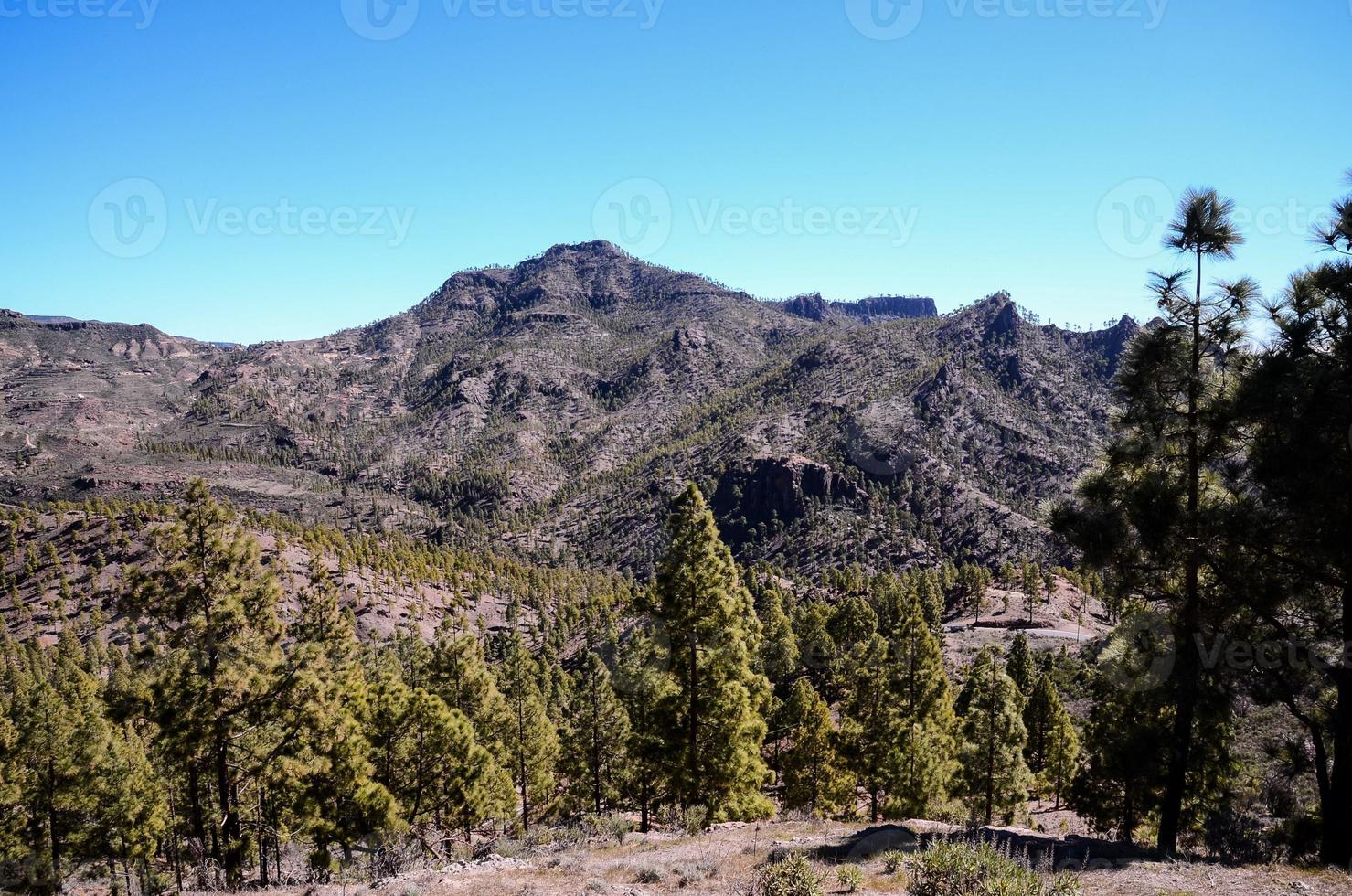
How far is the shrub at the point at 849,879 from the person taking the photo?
30.6 ft

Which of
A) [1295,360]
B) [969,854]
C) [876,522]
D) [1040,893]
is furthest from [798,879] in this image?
[876,522]

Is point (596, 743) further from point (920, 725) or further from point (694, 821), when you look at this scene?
point (694, 821)

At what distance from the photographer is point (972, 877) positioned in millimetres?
8297

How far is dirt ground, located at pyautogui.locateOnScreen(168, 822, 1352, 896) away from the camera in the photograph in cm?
870

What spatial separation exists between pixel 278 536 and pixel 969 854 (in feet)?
472

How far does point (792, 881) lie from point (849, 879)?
4.46ft

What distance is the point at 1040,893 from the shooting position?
750 cm

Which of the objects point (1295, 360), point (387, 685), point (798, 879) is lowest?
point (387, 685)

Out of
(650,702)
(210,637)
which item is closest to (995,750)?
(650,702)

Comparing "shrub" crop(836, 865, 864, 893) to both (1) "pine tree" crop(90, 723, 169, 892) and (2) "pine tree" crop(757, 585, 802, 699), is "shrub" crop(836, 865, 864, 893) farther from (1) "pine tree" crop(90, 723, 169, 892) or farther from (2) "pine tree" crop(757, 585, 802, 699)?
(2) "pine tree" crop(757, 585, 802, 699)

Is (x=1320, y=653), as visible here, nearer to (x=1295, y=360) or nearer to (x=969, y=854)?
(x=1295, y=360)

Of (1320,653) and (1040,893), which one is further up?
(1320,653)

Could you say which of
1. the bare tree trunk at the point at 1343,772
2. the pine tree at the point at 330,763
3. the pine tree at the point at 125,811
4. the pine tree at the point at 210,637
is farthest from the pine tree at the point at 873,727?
the pine tree at the point at 125,811

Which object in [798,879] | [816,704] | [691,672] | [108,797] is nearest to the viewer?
[798,879]
